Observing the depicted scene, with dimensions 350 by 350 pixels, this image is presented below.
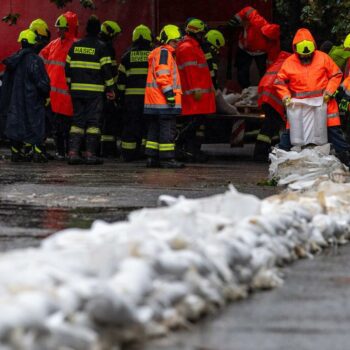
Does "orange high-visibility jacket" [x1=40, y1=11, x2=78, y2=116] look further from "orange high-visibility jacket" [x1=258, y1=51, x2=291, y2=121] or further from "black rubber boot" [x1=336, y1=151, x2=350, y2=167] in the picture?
"black rubber boot" [x1=336, y1=151, x2=350, y2=167]

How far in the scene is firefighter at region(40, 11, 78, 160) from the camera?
15.9m

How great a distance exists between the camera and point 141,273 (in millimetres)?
4316

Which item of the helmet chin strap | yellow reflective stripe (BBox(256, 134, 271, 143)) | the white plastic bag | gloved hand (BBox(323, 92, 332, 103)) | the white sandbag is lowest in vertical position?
yellow reflective stripe (BBox(256, 134, 271, 143))

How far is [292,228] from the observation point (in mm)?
6320

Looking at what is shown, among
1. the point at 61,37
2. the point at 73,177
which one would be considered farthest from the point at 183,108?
the point at 73,177

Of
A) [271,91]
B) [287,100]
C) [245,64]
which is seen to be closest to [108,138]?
[245,64]

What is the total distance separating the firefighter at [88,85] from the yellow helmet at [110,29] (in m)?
1.27

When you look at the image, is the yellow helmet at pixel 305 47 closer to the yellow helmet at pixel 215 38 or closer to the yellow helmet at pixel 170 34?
the yellow helmet at pixel 170 34

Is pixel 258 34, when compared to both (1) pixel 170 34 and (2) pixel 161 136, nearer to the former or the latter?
(1) pixel 170 34

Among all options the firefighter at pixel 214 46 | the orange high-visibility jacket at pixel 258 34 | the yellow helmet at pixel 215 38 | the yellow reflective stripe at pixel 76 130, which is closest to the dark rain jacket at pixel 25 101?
the yellow reflective stripe at pixel 76 130

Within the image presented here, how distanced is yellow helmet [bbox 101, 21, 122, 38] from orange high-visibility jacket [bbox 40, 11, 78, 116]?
418 millimetres

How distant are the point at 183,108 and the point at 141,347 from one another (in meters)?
11.5

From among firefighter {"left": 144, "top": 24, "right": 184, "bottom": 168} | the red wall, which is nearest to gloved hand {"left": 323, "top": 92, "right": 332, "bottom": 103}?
firefighter {"left": 144, "top": 24, "right": 184, "bottom": 168}

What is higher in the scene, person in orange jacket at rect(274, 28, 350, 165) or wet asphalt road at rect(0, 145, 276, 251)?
person in orange jacket at rect(274, 28, 350, 165)
